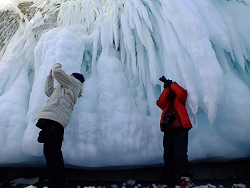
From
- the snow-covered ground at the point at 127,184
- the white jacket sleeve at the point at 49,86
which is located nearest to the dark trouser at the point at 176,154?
the snow-covered ground at the point at 127,184

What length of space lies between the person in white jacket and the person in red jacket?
0.90 m

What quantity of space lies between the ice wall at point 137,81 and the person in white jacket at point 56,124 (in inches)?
16.9

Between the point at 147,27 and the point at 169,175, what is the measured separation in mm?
1725

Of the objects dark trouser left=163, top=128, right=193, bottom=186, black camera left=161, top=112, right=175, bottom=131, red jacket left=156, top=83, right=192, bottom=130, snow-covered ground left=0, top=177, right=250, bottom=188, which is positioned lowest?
snow-covered ground left=0, top=177, right=250, bottom=188

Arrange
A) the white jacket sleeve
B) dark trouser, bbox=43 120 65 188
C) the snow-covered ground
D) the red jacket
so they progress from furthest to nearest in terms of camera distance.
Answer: the snow-covered ground → the white jacket sleeve → the red jacket → dark trouser, bbox=43 120 65 188

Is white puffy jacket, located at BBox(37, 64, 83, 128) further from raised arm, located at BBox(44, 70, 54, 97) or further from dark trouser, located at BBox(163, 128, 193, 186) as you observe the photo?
dark trouser, located at BBox(163, 128, 193, 186)

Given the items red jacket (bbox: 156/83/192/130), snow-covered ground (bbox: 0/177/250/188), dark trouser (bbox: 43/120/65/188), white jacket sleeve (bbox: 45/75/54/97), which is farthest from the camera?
snow-covered ground (bbox: 0/177/250/188)

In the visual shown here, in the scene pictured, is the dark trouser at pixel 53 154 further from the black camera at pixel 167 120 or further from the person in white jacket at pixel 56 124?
the black camera at pixel 167 120

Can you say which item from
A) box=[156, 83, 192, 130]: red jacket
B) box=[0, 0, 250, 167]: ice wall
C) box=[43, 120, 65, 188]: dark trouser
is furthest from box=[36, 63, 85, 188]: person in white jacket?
box=[156, 83, 192, 130]: red jacket

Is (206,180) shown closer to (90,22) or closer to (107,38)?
(107,38)

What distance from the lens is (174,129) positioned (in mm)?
2451

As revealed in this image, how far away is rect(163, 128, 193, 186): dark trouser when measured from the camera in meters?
2.29

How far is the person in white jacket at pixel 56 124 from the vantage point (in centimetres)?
227

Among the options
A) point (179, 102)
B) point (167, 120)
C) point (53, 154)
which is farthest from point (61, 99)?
point (179, 102)
